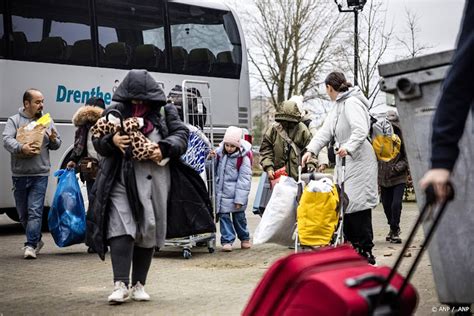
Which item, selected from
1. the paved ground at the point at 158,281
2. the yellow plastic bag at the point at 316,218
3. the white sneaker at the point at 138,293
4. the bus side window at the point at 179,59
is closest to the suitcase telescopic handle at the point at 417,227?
the paved ground at the point at 158,281

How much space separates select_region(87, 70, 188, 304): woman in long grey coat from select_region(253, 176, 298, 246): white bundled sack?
139cm

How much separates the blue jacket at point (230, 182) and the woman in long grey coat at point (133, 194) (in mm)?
3742

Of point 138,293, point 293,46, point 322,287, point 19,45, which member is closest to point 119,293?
point 138,293

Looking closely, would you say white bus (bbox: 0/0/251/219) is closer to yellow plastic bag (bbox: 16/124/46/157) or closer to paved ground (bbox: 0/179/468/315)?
paved ground (bbox: 0/179/468/315)

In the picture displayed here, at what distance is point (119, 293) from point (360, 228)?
107 inches

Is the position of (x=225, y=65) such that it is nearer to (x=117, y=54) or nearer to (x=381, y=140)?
(x=117, y=54)

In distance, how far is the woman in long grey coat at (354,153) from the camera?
8547mm

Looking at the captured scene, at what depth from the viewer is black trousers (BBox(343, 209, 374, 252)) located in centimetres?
867

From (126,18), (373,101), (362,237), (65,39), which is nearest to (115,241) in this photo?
(362,237)

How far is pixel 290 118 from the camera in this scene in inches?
400

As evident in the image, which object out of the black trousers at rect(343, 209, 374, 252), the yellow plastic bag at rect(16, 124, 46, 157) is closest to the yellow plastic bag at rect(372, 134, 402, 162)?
the black trousers at rect(343, 209, 374, 252)

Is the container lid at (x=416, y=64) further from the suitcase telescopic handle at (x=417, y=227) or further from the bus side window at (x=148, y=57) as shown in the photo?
the bus side window at (x=148, y=57)

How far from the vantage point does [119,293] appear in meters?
7.04

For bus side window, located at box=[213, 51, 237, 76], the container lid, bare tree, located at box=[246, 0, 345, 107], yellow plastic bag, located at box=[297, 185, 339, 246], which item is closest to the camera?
the container lid
